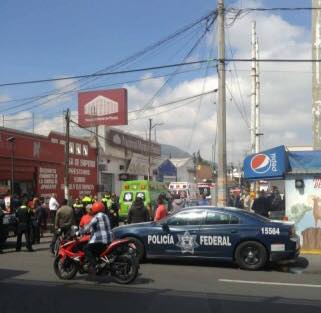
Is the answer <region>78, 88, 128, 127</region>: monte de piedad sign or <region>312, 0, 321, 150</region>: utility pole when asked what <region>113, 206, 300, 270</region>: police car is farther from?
<region>78, 88, 128, 127</region>: monte de piedad sign

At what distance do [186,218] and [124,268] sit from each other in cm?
300

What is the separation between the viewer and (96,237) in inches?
420

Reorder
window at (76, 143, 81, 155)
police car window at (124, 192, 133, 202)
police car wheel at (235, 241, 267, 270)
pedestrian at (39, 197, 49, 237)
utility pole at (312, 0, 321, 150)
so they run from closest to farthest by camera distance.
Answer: police car wheel at (235, 241, 267, 270) → utility pole at (312, 0, 321, 150) → pedestrian at (39, 197, 49, 237) → police car window at (124, 192, 133, 202) → window at (76, 143, 81, 155)

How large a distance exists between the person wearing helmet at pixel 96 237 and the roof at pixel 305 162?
692 cm

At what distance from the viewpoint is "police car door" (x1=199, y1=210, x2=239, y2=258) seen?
12.8 m

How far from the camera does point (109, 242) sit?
10766mm

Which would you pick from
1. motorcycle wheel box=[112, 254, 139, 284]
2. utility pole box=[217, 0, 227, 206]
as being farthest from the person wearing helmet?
utility pole box=[217, 0, 227, 206]

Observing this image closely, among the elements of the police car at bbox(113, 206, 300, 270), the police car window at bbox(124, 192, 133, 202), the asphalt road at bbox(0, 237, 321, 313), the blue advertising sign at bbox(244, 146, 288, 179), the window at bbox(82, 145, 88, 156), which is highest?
the window at bbox(82, 145, 88, 156)

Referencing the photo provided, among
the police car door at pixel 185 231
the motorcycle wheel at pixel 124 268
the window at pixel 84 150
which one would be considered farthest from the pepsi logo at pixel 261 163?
the window at pixel 84 150

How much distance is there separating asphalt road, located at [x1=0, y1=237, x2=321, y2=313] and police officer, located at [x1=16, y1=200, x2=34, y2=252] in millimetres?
3065

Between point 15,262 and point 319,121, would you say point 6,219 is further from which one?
point 319,121

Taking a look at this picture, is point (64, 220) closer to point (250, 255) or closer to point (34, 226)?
point (34, 226)

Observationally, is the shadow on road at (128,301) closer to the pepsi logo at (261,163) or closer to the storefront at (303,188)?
the storefront at (303,188)

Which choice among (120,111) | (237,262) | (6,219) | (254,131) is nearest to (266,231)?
(237,262)
